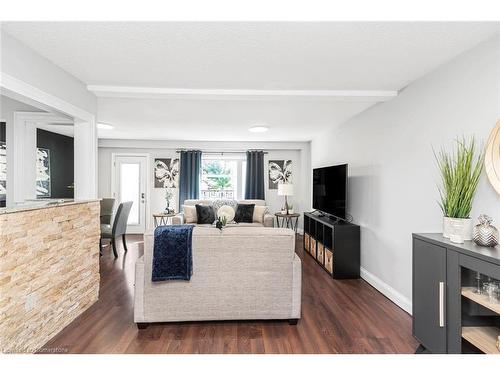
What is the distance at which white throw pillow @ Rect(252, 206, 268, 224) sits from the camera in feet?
18.3

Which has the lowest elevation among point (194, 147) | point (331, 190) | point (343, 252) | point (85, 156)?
point (343, 252)

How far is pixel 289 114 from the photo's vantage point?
157 inches

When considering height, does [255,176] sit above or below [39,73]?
below

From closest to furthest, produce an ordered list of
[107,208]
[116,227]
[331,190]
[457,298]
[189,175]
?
[457,298] → [331,190] → [116,227] → [107,208] → [189,175]

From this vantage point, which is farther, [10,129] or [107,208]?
[107,208]

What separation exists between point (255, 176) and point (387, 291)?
4038 mm

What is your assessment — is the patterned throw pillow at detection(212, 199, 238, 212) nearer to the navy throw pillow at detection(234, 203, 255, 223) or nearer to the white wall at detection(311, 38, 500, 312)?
the navy throw pillow at detection(234, 203, 255, 223)

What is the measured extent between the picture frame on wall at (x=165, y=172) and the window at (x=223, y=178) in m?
0.67

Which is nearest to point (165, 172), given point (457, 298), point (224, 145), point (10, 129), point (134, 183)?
point (134, 183)

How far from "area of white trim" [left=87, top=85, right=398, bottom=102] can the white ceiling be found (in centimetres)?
6

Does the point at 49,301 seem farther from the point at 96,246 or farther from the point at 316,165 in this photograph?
the point at 316,165

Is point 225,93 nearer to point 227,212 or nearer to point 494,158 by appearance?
point 494,158

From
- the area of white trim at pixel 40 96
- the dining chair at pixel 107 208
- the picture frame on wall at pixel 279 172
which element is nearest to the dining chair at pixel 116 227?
the dining chair at pixel 107 208

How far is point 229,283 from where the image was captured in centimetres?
237
